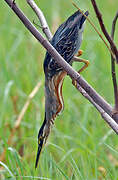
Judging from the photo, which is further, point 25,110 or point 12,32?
point 12,32

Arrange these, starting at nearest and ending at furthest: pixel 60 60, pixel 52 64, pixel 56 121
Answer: pixel 60 60 → pixel 52 64 → pixel 56 121

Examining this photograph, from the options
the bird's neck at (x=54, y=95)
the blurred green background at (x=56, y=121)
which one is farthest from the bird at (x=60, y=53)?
the blurred green background at (x=56, y=121)

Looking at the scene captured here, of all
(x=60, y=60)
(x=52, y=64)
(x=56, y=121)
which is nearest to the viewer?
(x=60, y=60)

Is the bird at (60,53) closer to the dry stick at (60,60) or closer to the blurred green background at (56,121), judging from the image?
the dry stick at (60,60)

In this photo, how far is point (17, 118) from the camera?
12.7 ft

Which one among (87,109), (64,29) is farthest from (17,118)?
(64,29)

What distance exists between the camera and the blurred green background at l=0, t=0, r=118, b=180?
293 cm

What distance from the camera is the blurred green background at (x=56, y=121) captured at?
9.61 ft

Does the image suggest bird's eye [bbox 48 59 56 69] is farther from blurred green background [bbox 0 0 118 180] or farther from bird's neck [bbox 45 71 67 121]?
blurred green background [bbox 0 0 118 180]

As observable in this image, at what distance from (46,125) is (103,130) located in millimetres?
1387

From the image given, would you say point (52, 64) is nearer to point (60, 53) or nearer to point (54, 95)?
point (60, 53)

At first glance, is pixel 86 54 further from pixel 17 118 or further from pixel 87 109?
pixel 17 118

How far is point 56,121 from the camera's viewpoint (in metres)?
3.79

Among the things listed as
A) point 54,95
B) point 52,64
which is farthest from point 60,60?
point 54,95
